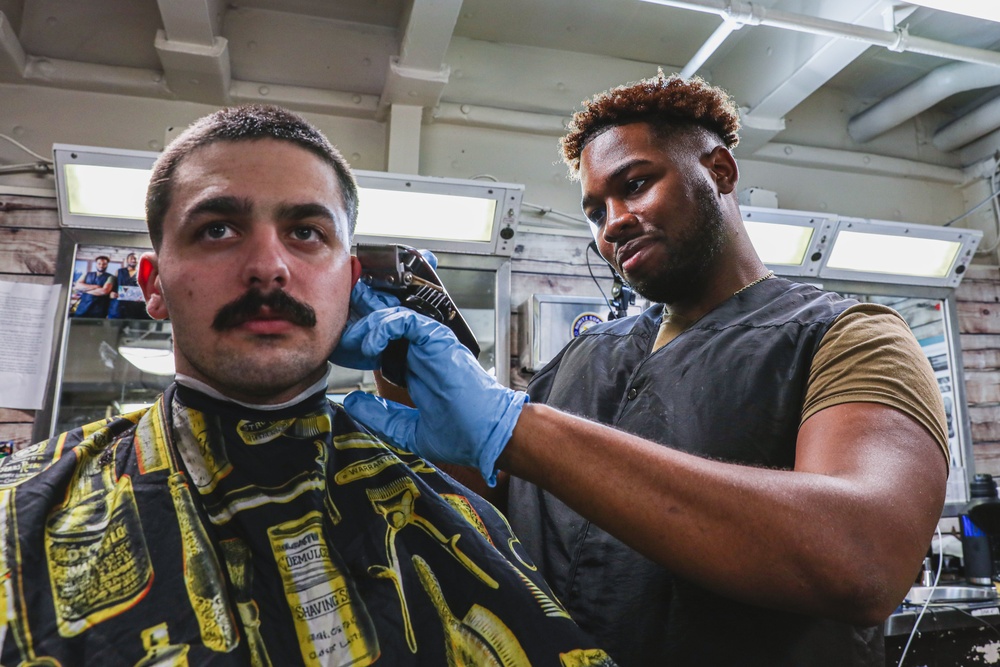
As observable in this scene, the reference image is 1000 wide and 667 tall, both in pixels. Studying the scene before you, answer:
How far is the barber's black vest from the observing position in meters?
1.19

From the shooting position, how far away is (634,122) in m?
1.70

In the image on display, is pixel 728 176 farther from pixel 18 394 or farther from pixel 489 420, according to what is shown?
pixel 18 394

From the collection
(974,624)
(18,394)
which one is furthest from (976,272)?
(18,394)

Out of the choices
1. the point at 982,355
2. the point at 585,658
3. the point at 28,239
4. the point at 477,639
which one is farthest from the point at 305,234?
the point at 982,355

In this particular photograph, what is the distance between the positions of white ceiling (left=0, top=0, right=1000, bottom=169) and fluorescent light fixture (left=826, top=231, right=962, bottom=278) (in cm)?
70

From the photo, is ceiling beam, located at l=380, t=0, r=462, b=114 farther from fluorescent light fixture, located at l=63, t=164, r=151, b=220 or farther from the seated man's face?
the seated man's face

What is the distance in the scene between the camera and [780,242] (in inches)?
134

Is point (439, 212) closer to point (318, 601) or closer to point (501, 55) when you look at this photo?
point (501, 55)

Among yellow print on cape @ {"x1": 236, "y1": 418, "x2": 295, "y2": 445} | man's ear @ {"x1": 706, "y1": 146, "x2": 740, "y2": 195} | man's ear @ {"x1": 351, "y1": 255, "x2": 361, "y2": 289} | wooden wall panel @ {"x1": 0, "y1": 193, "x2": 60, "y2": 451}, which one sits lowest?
yellow print on cape @ {"x1": 236, "y1": 418, "x2": 295, "y2": 445}

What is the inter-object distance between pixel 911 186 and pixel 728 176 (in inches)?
123

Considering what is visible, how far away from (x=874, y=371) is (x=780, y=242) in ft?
8.13

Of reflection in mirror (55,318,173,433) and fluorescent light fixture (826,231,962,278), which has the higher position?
fluorescent light fixture (826,231,962,278)

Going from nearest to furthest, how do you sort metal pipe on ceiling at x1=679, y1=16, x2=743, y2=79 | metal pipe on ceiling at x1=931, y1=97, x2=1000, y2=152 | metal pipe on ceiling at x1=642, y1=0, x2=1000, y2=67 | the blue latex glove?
the blue latex glove < metal pipe on ceiling at x1=642, y1=0, x2=1000, y2=67 < metal pipe on ceiling at x1=679, y1=16, x2=743, y2=79 < metal pipe on ceiling at x1=931, y1=97, x2=1000, y2=152

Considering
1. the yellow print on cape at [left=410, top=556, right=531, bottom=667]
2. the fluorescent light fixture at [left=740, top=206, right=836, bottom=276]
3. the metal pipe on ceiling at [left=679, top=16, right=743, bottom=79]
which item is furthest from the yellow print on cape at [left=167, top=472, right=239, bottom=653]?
the fluorescent light fixture at [left=740, top=206, right=836, bottom=276]
